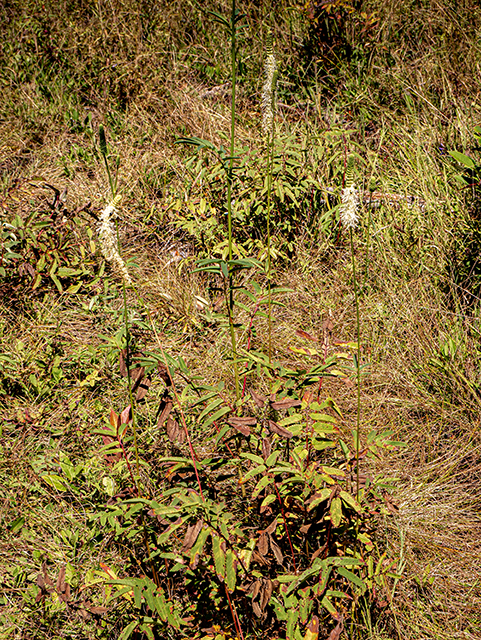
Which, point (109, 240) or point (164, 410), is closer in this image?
point (109, 240)

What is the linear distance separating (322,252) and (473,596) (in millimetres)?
1845

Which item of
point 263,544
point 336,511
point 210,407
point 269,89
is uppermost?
point 269,89

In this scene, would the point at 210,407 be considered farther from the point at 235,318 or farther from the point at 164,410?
the point at 235,318

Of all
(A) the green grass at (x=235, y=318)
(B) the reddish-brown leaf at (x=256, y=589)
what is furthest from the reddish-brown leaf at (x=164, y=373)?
(B) the reddish-brown leaf at (x=256, y=589)

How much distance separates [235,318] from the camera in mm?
2809

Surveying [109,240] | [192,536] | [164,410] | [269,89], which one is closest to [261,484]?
[192,536]

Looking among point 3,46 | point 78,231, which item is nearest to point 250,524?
point 78,231

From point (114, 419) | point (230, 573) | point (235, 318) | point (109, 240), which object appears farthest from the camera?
point (235, 318)

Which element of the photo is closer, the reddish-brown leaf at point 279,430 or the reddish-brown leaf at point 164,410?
the reddish-brown leaf at point 279,430

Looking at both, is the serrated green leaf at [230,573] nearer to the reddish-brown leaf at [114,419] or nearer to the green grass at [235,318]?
the green grass at [235,318]

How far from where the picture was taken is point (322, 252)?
123 inches

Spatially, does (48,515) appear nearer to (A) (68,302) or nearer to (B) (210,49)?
(A) (68,302)

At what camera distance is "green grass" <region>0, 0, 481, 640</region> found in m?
1.65

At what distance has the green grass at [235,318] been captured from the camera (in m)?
1.65
